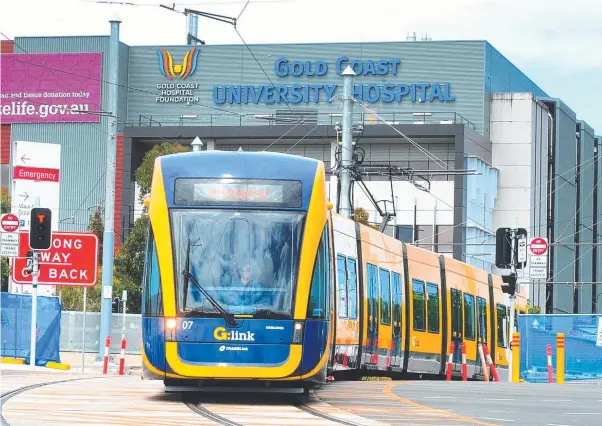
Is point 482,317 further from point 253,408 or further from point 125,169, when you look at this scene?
point 125,169

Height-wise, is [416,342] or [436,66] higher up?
[436,66]

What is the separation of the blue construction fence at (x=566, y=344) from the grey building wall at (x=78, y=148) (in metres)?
50.2

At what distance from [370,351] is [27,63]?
60.3 m

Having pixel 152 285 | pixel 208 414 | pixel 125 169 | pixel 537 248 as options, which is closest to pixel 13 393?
pixel 152 285

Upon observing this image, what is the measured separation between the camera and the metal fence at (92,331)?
4478 centimetres

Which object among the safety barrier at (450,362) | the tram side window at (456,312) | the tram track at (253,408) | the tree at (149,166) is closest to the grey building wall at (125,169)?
the tree at (149,166)

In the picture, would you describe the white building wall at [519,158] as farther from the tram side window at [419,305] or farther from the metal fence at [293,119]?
the tram side window at [419,305]

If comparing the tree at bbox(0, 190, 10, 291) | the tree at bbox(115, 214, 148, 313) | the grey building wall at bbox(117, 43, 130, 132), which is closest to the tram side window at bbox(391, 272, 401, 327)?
the tree at bbox(115, 214, 148, 313)

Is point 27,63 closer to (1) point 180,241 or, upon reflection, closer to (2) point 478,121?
(2) point 478,121

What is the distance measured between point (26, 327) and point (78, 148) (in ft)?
169

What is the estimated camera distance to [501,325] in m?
40.1

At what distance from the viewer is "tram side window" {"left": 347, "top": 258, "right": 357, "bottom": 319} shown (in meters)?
25.6

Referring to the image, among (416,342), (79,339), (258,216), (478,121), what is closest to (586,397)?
(258,216)

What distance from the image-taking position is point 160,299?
17469 millimetres
